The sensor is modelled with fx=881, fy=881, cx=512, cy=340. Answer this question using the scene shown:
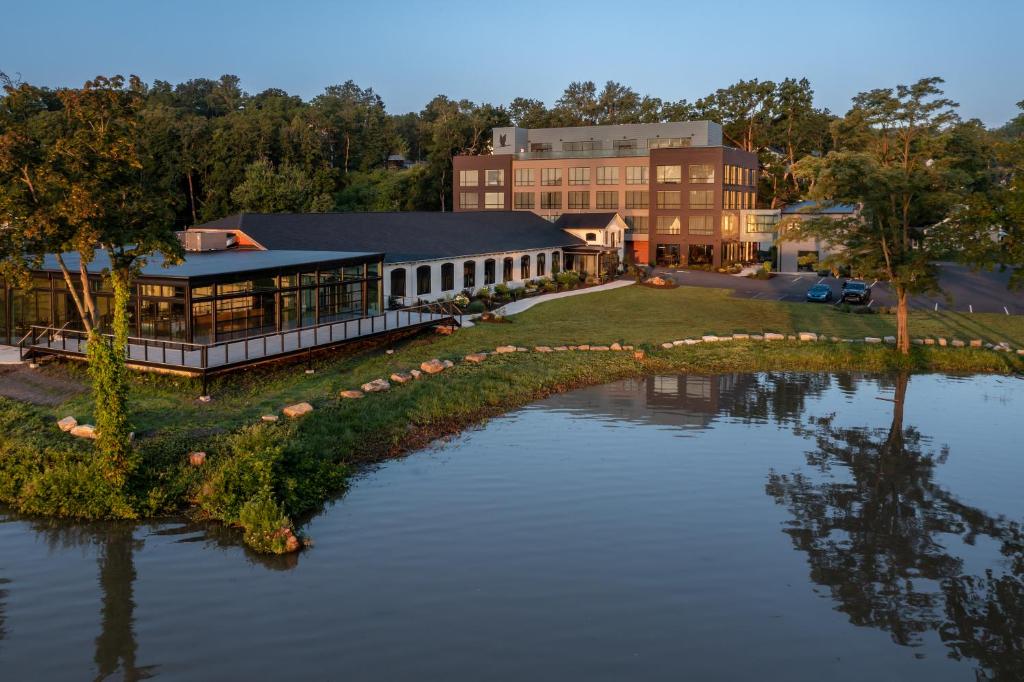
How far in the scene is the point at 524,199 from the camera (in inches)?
3157

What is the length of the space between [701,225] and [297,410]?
53481mm

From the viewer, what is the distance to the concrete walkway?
46344 mm

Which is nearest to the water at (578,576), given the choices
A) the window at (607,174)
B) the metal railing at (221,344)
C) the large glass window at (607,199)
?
the metal railing at (221,344)

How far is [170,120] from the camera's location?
81000 millimetres

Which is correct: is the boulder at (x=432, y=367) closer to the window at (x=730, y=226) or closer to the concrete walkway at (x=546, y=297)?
the concrete walkway at (x=546, y=297)

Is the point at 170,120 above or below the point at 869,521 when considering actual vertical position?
above

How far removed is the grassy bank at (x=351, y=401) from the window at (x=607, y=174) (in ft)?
102

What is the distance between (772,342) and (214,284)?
2255cm

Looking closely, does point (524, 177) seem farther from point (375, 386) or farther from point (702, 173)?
point (375, 386)

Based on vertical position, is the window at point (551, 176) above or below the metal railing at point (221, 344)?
above

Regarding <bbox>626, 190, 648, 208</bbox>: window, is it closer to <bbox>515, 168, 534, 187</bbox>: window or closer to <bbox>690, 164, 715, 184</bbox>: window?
<bbox>690, 164, 715, 184</bbox>: window

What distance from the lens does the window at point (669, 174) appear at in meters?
72.0

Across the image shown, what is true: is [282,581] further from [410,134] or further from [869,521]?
[410,134]

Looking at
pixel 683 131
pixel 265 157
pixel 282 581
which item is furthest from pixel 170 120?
pixel 282 581
